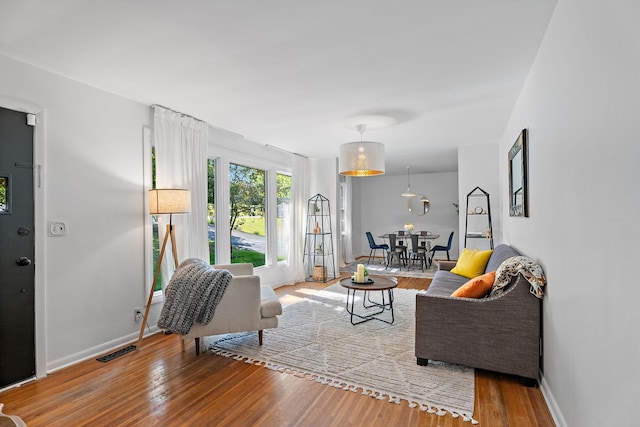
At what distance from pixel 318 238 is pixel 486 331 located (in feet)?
15.3

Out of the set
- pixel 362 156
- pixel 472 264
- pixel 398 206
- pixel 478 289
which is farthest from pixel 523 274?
pixel 398 206

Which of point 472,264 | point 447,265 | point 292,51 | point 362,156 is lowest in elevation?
point 447,265

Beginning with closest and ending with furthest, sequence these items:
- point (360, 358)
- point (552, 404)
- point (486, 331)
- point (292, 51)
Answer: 1. point (552, 404)
2. point (292, 51)
3. point (486, 331)
4. point (360, 358)

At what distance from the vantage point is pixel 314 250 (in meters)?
6.86

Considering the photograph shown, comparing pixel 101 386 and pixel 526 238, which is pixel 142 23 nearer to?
pixel 101 386

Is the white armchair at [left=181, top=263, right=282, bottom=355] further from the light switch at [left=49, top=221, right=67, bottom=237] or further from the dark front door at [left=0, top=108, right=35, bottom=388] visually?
the light switch at [left=49, top=221, right=67, bottom=237]

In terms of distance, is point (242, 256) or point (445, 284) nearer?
point (445, 284)

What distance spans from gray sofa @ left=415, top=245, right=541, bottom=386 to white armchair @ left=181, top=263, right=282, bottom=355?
4.60ft

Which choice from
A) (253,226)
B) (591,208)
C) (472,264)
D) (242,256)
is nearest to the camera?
(591,208)

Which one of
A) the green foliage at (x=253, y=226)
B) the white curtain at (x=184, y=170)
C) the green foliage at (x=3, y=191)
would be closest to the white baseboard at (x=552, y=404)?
the white curtain at (x=184, y=170)

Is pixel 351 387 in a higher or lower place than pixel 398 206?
lower

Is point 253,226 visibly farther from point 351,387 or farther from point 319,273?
point 351,387

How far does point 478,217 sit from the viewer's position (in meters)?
5.71

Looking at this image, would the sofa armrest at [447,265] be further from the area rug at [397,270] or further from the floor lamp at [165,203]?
the floor lamp at [165,203]
